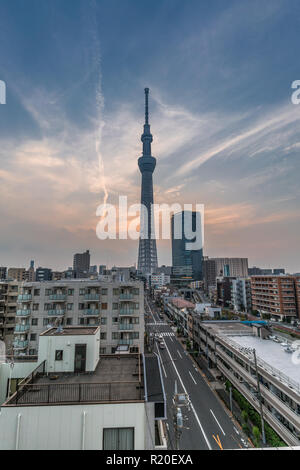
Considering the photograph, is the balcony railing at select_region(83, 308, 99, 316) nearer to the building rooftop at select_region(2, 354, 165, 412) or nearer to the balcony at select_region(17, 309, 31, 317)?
the balcony at select_region(17, 309, 31, 317)

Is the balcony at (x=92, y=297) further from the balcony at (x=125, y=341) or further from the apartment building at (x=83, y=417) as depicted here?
the apartment building at (x=83, y=417)

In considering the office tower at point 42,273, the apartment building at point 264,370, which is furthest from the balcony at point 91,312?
the office tower at point 42,273

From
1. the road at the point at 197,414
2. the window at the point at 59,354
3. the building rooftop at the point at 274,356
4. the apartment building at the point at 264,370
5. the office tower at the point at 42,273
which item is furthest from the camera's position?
the office tower at the point at 42,273

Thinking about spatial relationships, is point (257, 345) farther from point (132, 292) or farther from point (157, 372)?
point (157, 372)

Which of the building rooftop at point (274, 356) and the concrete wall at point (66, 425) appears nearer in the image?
the concrete wall at point (66, 425)

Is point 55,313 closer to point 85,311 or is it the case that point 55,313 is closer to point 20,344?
point 85,311

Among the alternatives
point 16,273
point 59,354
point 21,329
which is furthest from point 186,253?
point 59,354
